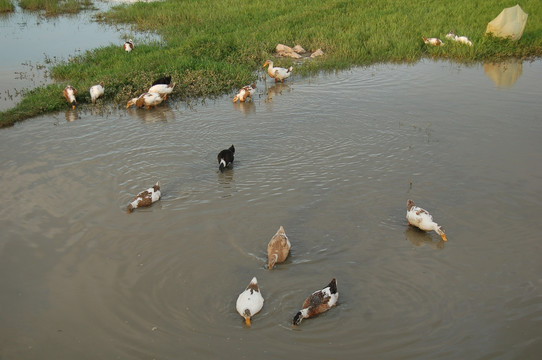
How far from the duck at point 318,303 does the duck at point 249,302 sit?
0.45 m

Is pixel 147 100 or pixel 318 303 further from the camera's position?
pixel 147 100

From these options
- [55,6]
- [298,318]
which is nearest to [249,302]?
[298,318]

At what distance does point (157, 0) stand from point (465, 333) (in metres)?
23.7

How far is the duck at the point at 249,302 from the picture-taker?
5.84 metres

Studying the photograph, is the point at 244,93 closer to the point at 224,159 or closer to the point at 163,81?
the point at 163,81

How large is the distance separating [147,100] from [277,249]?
6.96 m

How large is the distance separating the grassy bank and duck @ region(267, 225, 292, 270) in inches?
292

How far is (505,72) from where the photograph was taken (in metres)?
14.4

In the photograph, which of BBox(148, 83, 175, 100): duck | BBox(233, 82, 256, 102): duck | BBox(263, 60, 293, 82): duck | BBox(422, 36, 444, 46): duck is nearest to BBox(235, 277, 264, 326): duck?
BBox(233, 82, 256, 102): duck

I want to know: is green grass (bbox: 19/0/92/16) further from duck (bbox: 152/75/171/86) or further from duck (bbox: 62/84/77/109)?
duck (bbox: 152/75/171/86)

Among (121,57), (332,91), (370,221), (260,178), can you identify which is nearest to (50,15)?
(121,57)

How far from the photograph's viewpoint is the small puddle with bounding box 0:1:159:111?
14828mm

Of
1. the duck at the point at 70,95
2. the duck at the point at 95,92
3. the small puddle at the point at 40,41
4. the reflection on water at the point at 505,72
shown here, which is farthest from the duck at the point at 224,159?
the reflection on water at the point at 505,72

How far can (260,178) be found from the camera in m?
9.12
